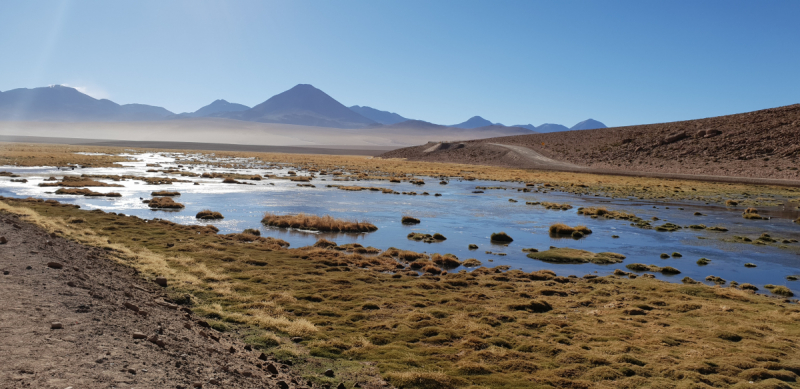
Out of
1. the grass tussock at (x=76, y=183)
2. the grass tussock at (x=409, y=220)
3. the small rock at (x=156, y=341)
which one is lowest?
the grass tussock at (x=409, y=220)

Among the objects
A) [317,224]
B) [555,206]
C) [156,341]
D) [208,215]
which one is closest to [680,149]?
[555,206]

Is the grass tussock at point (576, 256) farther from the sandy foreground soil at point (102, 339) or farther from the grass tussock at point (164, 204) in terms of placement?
the grass tussock at point (164, 204)

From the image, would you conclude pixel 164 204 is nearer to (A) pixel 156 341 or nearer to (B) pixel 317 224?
(B) pixel 317 224

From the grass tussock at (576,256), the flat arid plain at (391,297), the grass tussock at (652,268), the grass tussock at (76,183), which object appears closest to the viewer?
the flat arid plain at (391,297)

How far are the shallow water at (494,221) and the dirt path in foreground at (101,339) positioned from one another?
466 inches

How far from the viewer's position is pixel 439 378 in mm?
8719

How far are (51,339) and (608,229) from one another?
90.4 feet

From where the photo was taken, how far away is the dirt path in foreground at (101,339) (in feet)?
20.7

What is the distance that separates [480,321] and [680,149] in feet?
298

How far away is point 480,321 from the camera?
12.0 metres

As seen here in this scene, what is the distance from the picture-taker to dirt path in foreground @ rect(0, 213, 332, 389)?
630 centimetres

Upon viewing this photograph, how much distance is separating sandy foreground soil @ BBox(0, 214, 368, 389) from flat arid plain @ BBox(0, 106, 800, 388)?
0.04 metres

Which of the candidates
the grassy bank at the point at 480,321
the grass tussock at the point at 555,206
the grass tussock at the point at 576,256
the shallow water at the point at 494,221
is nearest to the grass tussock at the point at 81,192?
the shallow water at the point at 494,221

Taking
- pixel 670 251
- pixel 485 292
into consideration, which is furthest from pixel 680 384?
pixel 670 251
